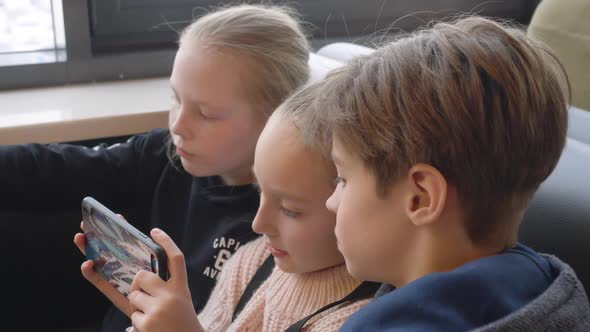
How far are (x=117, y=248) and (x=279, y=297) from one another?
0.24 meters

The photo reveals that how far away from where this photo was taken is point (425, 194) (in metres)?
0.67

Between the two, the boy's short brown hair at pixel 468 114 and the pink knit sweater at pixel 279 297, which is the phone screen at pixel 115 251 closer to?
the pink knit sweater at pixel 279 297

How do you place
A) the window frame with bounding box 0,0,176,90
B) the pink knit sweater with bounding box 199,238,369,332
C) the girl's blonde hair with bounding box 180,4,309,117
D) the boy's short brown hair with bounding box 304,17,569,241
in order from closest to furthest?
the boy's short brown hair with bounding box 304,17,569,241
the pink knit sweater with bounding box 199,238,369,332
the girl's blonde hair with bounding box 180,4,309,117
the window frame with bounding box 0,0,176,90

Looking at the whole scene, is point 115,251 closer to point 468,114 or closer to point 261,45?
point 261,45

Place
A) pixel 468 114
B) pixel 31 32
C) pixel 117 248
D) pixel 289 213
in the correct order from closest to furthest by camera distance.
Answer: pixel 468 114 → pixel 289 213 → pixel 117 248 → pixel 31 32

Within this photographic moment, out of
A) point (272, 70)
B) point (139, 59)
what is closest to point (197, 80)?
point (272, 70)

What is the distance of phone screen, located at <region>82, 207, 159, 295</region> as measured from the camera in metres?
0.91

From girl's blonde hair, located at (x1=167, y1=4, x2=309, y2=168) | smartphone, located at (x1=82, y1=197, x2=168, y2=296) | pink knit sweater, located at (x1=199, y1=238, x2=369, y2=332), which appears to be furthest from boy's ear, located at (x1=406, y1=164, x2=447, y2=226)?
girl's blonde hair, located at (x1=167, y1=4, x2=309, y2=168)

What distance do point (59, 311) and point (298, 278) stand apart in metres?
0.71

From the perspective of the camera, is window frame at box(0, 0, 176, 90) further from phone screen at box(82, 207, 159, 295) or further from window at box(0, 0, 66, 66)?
phone screen at box(82, 207, 159, 295)

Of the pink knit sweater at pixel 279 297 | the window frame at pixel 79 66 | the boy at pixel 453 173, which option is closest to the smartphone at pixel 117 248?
the pink knit sweater at pixel 279 297

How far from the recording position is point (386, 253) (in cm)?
71

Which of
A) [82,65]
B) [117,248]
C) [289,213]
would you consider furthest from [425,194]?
[82,65]

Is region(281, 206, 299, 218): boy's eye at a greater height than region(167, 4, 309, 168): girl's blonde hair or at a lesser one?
lesser
